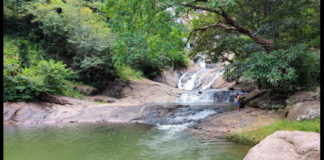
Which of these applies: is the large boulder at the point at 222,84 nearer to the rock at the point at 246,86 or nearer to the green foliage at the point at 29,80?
the rock at the point at 246,86

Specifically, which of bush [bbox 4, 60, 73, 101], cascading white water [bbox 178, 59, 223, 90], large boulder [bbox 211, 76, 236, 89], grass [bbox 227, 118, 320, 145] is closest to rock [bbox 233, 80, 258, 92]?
large boulder [bbox 211, 76, 236, 89]

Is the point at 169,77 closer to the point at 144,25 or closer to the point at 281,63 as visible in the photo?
the point at 144,25

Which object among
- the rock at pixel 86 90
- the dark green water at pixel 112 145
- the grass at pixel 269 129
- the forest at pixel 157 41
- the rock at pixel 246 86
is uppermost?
the forest at pixel 157 41

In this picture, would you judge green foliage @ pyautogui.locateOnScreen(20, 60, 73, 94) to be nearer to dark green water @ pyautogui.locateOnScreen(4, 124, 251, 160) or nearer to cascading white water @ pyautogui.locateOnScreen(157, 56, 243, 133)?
dark green water @ pyautogui.locateOnScreen(4, 124, 251, 160)

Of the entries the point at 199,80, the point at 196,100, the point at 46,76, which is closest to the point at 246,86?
the point at 196,100

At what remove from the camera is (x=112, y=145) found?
8531 millimetres

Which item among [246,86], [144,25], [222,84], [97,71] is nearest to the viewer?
[144,25]

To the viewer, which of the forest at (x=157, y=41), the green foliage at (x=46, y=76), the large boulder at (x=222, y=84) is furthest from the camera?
the large boulder at (x=222, y=84)

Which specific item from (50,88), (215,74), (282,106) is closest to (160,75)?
(215,74)

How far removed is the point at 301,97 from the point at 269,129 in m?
3.09

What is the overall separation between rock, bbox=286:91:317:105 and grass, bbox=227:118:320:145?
82.9 inches

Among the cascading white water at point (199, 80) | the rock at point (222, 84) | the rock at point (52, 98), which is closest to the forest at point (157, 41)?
the rock at point (52, 98)

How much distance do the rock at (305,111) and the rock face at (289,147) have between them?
13.0 feet

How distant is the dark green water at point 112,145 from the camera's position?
23.8 ft
